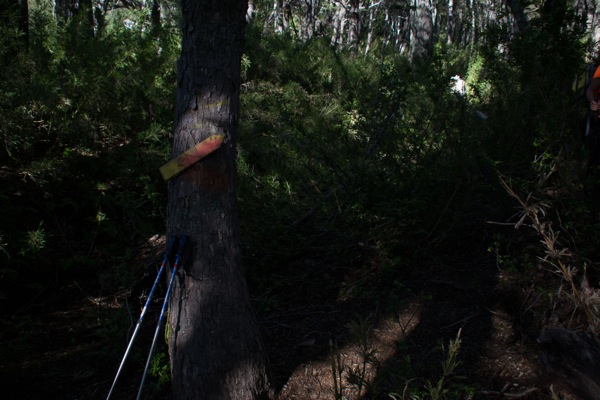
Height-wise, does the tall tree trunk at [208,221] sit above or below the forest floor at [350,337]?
above

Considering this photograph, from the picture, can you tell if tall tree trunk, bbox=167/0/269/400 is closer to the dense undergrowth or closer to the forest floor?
the forest floor

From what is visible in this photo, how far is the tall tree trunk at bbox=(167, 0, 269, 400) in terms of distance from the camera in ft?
9.71

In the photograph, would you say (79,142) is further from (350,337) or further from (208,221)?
(350,337)

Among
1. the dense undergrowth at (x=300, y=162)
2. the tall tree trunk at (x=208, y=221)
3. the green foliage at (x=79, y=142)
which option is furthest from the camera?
the green foliage at (x=79, y=142)

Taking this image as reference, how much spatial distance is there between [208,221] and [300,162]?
8.55 ft

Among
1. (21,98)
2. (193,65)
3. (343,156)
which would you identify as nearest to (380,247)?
(343,156)

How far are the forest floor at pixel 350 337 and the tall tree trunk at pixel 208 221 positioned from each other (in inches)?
20.1

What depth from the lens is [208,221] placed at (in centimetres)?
298

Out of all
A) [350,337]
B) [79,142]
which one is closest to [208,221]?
[350,337]

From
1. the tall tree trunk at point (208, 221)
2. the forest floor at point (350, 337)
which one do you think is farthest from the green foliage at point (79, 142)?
the tall tree trunk at point (208, 221)

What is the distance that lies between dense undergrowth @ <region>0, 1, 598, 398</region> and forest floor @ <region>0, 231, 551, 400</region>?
0.15 metres

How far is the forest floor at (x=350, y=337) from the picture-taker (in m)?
3.03

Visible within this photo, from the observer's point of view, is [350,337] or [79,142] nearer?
[350,337]

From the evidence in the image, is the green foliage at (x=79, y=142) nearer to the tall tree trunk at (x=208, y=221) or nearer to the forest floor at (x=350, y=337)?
the forest floor at (x=350, y=337)
